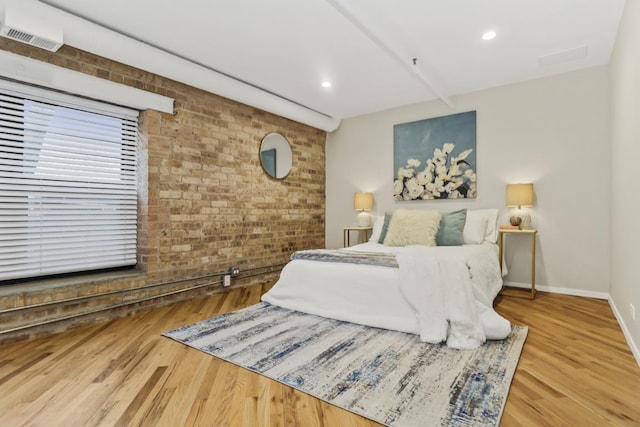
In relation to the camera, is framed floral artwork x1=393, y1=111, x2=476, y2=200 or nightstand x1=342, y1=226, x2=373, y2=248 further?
nightstand x1=342, y1=226, x2=373, y2=248

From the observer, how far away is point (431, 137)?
4.63m

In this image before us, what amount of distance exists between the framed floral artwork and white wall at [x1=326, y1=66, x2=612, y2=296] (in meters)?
0.11

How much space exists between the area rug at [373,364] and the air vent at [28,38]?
2.28 metres

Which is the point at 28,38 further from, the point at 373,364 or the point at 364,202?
the point at 364,202

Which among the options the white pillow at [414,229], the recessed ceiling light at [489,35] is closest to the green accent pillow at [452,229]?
the white pillow at [414,229]

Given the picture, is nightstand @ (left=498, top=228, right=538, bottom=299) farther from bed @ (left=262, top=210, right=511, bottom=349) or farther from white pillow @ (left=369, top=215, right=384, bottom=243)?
white pillow @ (left=369, top=215, right=384, bottom=243)

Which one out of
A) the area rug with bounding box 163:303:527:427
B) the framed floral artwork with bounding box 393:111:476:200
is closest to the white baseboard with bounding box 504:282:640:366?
the area rug with bounding box 163:303:527:427

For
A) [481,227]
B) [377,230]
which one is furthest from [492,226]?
[377,230]

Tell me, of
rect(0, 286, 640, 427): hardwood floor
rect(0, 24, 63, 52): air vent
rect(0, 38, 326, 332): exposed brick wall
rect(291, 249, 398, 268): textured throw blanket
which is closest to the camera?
rect(0, 286, 640, 427): hardwood floor

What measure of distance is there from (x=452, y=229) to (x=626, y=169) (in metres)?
1.63

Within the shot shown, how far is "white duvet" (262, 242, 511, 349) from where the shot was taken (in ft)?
7.77

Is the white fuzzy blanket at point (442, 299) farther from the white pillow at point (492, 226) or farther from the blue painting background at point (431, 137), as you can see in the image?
the blue painting background at point (431, 137)

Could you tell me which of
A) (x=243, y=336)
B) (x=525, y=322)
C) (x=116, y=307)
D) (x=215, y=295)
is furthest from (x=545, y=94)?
(x=116, y=307)

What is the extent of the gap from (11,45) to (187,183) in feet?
5.57
